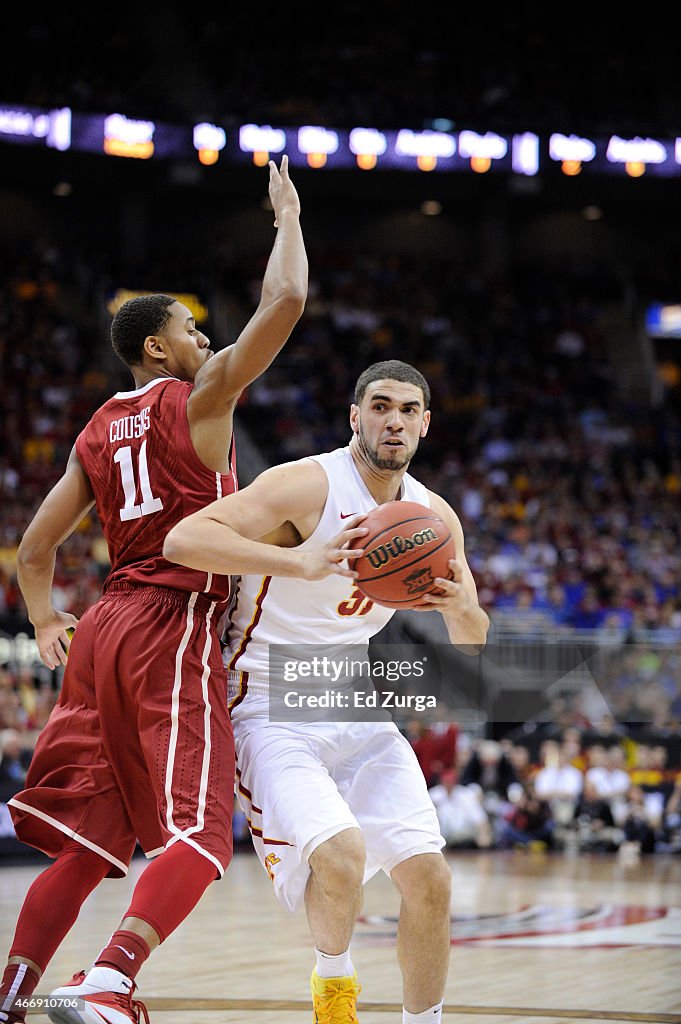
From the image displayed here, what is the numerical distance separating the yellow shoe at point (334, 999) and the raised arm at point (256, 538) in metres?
1.29

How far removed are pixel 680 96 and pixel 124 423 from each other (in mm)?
25424

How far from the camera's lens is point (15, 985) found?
418 cm

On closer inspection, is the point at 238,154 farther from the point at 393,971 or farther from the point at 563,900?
the point at 393,971

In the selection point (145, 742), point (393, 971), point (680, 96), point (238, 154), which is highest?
point (680, 96)

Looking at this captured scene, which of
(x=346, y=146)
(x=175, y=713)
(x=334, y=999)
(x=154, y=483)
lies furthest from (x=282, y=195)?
(x=346, y=146)

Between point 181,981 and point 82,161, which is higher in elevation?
point 82,161

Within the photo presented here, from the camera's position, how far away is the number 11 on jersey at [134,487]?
14.8 feet

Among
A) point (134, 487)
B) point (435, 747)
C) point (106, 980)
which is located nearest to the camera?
point (106, 980)

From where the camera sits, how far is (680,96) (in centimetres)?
2755

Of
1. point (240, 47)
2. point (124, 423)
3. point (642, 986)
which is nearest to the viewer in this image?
point (124, 423)

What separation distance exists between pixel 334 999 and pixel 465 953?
3.50 m

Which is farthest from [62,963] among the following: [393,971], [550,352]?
[550,352]

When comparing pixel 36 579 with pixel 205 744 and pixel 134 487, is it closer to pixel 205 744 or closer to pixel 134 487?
pixel 134 487

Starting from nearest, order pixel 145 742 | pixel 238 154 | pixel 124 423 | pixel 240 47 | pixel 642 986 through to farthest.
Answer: pixel 145 742 → pixel 124 423 → pixel 642 986 → pixel 238 154 → pixel 240 47
